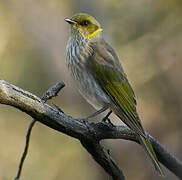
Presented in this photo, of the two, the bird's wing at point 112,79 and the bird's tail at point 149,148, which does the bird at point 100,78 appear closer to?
the bird's wing at point 112,79

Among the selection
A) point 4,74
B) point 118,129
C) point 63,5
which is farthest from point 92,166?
point 118,129

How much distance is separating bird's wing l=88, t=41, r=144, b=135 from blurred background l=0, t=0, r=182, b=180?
80.7 inches

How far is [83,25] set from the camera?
4562 millimetres

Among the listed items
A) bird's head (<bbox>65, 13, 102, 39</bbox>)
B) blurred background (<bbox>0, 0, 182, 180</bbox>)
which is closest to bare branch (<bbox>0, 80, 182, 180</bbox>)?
bird's head (<bbox>65, 13, 102, 39</bbox>)

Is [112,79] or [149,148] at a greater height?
[112,79]

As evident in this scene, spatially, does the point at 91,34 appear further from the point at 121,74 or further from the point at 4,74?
the point at 4,74

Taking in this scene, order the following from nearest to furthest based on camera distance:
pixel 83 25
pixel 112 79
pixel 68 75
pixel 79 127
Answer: pixel 79 127 < pixel 112 79 < pixel 83 25 < pixel 68 75

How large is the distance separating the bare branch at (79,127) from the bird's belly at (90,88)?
48cm

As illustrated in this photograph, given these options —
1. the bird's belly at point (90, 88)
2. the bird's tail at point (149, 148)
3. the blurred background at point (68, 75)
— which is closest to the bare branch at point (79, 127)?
the bird's tail at point (149, 148)

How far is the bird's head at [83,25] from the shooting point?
14.8 ft

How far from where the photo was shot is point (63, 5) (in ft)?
27.6

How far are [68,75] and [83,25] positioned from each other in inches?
120

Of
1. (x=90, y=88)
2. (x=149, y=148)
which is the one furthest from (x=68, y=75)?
(x=149, y=148)

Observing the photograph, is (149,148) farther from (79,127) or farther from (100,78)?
(100,78)
